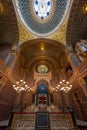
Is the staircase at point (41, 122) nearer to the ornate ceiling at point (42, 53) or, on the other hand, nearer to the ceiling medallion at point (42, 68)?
the ornate ceiling at point (42, 53)

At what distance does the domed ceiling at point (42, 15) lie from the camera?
34.7 ft

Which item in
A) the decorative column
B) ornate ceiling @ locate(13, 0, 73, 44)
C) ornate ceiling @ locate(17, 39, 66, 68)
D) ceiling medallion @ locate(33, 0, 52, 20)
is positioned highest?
ceiling medallion @ locate(33, 0, 52, 20)

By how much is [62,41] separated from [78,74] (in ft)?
16.6

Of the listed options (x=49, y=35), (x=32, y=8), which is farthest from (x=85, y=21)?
(x=32, y=8)

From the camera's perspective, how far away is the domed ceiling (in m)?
10.6

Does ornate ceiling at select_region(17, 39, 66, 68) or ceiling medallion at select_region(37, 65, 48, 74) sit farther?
ceiling medallion at select_region(37, 65, 48, 74)

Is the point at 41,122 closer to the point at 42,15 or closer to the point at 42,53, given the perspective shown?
the point at 42,53

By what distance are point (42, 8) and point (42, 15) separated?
1.30 m

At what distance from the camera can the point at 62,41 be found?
36.9ft

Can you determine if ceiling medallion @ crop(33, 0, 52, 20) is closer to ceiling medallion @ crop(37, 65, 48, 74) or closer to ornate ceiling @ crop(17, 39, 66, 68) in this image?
ornate ceiling @ crop(17, 39, 66, 68)

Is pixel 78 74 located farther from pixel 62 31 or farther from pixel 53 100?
pixel 62 31

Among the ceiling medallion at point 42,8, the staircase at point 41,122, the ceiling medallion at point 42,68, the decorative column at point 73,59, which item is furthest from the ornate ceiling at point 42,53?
the staircase at point 41,122

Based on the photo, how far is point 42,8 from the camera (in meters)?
12.9

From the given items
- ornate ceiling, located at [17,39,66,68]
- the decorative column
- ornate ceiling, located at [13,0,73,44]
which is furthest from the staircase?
ornate ceiling, located at [13,0,73,44]
